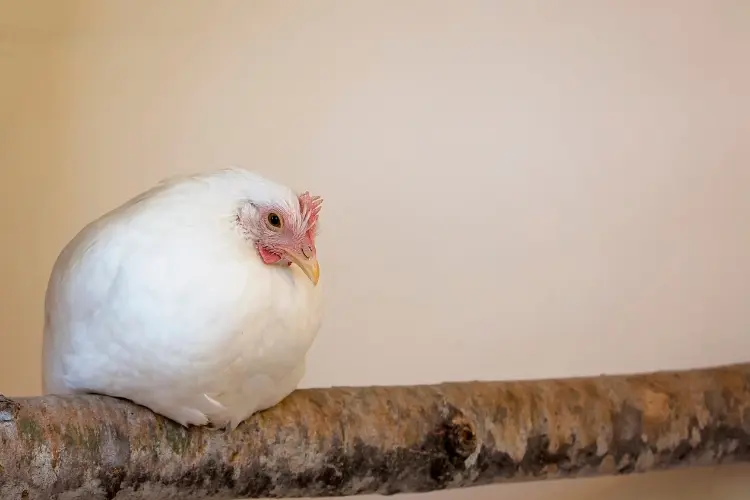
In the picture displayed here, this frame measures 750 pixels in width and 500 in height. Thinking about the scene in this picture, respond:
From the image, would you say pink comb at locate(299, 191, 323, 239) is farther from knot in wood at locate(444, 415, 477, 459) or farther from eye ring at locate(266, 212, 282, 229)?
knot in wood at locate(444, 415, 477, 459)

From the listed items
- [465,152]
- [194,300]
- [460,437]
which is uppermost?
[465,152]

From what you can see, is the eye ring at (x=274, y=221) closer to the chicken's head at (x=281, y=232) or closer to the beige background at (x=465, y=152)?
the chicken's head at (x=281, y=232)

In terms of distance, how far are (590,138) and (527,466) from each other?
610 mm

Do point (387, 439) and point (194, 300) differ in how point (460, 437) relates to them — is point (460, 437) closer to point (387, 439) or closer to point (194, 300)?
point (387, 439)

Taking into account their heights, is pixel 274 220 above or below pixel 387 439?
above

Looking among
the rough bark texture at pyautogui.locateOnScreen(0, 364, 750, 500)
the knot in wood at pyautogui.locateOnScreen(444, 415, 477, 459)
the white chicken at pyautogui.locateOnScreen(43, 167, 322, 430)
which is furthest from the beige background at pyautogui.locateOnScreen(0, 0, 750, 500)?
the white chicken at pyautogui.locateOnScreen(43, 167, 322, 430)

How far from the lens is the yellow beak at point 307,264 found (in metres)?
0.87

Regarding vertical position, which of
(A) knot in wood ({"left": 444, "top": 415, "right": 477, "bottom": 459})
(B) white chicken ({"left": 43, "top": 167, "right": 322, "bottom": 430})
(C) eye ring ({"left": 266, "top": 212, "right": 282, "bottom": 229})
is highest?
(C) eye ring ({"left": 266, "top": 212, "right": 282, "bottom": 229})

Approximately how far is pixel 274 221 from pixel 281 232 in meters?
0.01

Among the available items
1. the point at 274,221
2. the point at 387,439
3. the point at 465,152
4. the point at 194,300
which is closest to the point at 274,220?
the point at 274,221

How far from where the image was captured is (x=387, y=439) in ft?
3.21

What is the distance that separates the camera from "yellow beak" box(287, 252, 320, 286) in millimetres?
867

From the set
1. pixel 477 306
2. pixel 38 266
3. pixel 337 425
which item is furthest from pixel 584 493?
pixel 38 266

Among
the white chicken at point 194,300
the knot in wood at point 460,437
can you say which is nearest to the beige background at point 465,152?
the knot in wood at point 460,437
